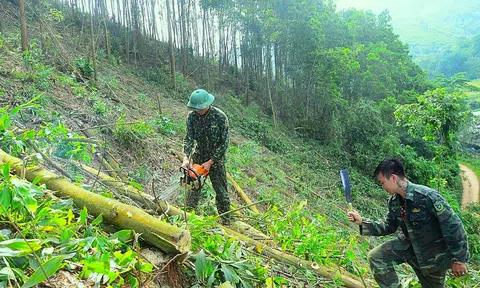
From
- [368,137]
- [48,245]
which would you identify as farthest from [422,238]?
[368,137]

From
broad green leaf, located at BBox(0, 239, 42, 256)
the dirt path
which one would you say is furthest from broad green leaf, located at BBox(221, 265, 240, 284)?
the dirt path

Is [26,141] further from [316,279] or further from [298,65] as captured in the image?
[298,65]

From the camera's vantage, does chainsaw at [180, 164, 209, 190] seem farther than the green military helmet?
No

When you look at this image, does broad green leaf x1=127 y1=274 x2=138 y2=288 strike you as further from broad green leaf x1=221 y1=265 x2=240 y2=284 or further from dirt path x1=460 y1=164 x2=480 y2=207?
dirt path x1=460 y1=164 x2=480 y2=207

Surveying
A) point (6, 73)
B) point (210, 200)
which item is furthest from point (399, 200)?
point (6, 73)

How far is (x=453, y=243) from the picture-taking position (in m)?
2.52

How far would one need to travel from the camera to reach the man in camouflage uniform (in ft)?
8.31

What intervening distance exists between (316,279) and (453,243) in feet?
3.32

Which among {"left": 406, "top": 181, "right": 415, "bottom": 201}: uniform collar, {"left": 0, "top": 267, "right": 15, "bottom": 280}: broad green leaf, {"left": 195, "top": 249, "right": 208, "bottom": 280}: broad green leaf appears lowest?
{"left": 406, "top": 181, "right": 415, "bottom": 201}: uniform collar

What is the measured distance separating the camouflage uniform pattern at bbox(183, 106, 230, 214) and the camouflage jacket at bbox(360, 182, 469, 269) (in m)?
1.74

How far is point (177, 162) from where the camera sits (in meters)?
6.29

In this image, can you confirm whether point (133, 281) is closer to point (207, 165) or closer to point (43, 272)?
point (43, 272)

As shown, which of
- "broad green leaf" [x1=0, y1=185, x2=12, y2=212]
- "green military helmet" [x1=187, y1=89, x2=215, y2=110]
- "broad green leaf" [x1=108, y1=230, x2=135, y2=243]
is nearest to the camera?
"broad green leaf" [x1=0, y1=185, x2=12, y2=212]

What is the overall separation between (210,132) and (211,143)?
12 centimetres
